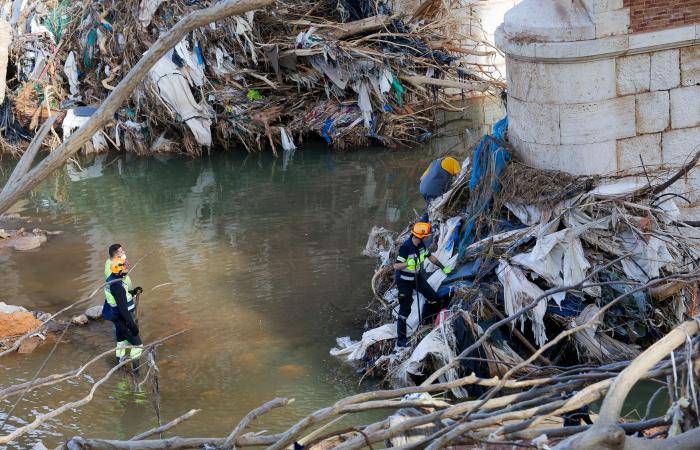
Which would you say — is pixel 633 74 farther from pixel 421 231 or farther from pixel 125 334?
pixel 125 334

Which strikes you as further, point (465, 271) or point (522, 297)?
point (465, 271)

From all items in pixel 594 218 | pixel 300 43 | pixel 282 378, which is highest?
pixel 300 43

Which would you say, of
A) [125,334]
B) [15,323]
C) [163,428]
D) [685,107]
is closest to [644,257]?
[685,107]

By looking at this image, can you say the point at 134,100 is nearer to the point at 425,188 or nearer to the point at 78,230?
the point at 78,230

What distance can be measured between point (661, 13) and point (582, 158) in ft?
5.49

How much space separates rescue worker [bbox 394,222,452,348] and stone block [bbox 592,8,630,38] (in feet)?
8.81

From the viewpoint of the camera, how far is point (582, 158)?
10422 millimetres

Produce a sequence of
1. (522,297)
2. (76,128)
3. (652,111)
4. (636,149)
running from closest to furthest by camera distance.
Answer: (522,297)
(652,111)
(636,149)
(76,128)

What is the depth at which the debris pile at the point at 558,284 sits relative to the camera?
9.78 m

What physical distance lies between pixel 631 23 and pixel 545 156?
164 centimetres

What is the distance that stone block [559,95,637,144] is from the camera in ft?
33.6

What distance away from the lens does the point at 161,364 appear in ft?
35.7

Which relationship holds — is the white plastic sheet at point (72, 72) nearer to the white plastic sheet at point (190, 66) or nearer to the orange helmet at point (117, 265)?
the white plastic sheet at point (190, 66)

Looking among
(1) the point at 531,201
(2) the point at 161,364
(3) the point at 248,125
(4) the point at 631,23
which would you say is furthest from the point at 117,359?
(3) the point at 248,125
